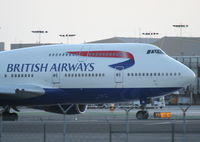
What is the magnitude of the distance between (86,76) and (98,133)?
12.4m

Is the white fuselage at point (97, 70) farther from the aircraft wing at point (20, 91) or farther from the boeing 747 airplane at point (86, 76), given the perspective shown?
the aircraft wing at point (20, 91)

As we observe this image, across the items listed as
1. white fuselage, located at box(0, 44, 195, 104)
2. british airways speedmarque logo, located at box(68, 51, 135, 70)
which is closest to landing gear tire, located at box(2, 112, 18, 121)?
white fuselage, located at box(0, 44, 195, 104)

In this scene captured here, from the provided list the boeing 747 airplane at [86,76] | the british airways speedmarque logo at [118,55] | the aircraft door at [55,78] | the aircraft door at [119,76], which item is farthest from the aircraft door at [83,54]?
the aircraft door at [119,76]

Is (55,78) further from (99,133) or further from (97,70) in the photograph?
(99,133)

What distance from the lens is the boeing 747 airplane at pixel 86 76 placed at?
42.3 meters

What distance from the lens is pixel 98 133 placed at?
31109 millimetres

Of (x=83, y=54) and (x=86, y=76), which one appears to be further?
(x=83, y=54)

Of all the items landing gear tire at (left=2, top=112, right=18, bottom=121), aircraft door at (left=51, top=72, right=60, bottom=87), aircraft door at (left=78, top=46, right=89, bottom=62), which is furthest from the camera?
aircraft door at (left=51, top=72, right=60, bottom=87)

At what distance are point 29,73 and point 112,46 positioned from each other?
554 cm

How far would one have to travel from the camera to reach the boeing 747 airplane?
42.3 m

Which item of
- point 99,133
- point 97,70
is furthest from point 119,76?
point 99,133

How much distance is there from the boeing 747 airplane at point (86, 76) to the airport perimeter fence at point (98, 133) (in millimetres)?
6369

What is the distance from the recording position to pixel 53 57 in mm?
44219

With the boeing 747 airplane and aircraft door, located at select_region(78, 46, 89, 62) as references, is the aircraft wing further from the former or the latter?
aircraft door, located at select_region(78, 46, 89, 62)
